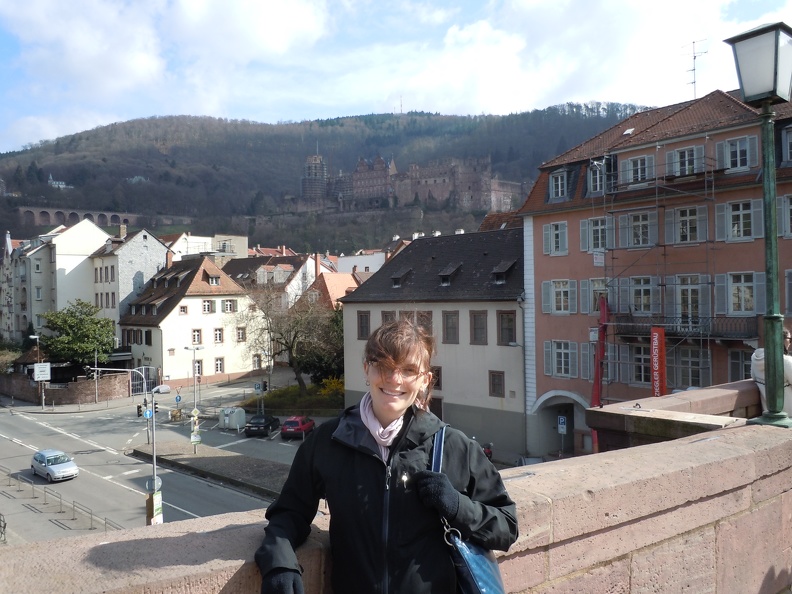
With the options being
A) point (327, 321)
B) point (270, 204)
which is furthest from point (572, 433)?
point (270, 204)

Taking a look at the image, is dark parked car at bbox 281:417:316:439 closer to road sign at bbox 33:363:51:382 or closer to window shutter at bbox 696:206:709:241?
road sign at bbox 33:363:51:382

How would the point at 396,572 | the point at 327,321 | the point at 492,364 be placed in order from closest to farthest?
the point at 396,572
the point at 492,364
the point at 327,321

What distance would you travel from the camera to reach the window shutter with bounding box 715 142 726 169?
26109mm

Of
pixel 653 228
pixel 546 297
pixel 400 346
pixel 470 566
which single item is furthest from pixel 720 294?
pixel 470 566

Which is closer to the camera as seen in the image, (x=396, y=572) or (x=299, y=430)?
(x=396, y=572)

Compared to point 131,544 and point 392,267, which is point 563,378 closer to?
point 392,267

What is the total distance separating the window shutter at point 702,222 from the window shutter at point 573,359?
22.9 feet

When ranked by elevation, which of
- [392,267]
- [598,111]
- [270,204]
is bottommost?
[392,267]

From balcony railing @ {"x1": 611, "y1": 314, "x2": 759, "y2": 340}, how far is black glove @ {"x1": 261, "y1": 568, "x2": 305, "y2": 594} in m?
26.0

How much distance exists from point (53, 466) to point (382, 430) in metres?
29.8

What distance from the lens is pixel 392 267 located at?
4094 centimetres

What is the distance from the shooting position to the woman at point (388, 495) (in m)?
2.37

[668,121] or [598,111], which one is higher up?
[598,111]

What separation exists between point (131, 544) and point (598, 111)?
206 m
